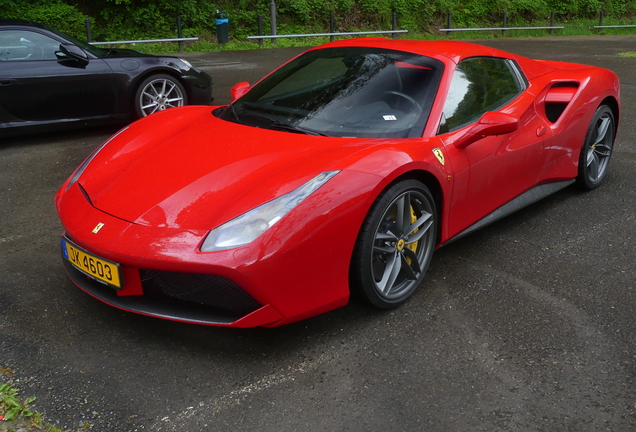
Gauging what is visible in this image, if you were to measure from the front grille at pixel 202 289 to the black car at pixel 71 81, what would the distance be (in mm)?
4190

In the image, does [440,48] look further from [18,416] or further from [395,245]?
[18,416]

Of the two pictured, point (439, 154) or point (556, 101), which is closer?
point (439, 154)

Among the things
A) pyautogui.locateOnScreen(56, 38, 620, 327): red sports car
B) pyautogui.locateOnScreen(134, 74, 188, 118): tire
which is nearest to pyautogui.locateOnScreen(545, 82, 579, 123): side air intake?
pyautogui.locateOnScreen(56, 38, 620, 327): red sports car

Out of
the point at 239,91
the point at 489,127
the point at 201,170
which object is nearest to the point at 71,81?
the point at 239,91

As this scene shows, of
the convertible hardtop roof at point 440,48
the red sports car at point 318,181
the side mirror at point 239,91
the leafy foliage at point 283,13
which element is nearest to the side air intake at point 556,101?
the red sports car at point 318,181

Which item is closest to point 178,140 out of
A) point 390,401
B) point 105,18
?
point 390,401

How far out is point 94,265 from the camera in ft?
8.75

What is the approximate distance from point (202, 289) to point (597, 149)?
3.55 meters

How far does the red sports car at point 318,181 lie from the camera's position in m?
2.52

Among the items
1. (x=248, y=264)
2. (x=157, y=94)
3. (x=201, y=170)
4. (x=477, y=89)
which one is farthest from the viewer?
(x=157, y=94)

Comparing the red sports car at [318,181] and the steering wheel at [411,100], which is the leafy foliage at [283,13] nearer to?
the red sports car at [318,181]

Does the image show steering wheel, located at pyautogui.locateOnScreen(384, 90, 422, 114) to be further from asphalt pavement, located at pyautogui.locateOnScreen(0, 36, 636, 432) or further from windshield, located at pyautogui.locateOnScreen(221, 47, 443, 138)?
asphalt pavement, located at pyautogui.locateOnScreen(0, 36, 636, 432)

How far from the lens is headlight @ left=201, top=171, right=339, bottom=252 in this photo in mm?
2465

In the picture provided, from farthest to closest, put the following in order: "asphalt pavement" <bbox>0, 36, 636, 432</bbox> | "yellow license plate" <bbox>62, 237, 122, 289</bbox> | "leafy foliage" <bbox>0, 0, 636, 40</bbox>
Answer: "leafy foliage" <bbox>0, 0, 636, 40</bbox>
"yellow license plate" <bbox>62, 237, 122, 289</bbox>
"asphalt pavement" <bbox>0, 36, 636, 432</bbox>
